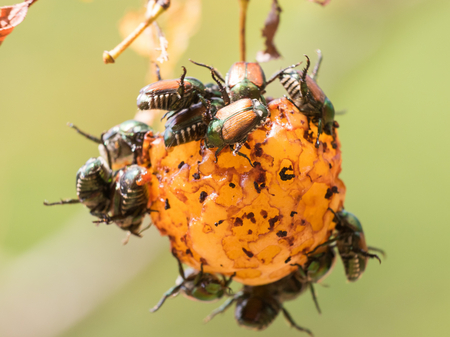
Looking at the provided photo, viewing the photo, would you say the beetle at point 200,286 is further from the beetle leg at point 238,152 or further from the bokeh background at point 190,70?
the bokeh background at point 190,70

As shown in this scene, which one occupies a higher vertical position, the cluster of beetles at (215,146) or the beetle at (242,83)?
the beetle at (242,83)

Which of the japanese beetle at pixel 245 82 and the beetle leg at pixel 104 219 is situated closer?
the japanese beetle at pixel 245 82

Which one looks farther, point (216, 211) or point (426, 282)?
point (426, 282)

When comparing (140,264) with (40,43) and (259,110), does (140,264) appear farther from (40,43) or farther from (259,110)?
(259,110)

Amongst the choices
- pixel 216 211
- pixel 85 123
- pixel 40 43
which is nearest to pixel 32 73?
pixel 40 43

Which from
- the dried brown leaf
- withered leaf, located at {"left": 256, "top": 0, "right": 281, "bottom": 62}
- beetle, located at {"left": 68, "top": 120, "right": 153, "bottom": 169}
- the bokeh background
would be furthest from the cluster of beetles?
the bokeh background

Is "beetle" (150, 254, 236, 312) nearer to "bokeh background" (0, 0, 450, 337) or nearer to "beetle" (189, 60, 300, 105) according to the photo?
"beetle" (189, 60, 300, 105)

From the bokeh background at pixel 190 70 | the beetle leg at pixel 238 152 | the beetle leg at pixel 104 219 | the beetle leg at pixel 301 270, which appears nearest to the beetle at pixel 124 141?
the beetle leg at pixel 104 219
